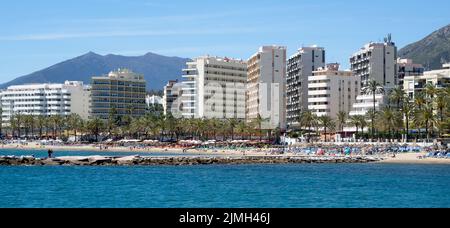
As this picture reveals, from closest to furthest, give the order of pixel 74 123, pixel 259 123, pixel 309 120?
pixel 309 120
pixel 259 123
pixel 74 123

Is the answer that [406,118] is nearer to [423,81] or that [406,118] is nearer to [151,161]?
[423,81]

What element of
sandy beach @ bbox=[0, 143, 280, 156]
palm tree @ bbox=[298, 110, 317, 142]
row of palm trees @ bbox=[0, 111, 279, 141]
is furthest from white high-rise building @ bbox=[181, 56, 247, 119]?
sandy beach @ bbox=[0, 143, 280, 156]

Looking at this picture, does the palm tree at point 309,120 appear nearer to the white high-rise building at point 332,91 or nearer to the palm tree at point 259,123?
the palm tree at point 259,123

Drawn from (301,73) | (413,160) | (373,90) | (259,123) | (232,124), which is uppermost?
(301,73)

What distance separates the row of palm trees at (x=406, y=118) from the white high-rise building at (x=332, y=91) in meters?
11.1

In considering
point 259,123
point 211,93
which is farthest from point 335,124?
point 211,93

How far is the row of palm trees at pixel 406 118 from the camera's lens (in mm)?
118312

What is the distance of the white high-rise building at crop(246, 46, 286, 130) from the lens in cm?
18138

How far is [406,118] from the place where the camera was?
12281 cm

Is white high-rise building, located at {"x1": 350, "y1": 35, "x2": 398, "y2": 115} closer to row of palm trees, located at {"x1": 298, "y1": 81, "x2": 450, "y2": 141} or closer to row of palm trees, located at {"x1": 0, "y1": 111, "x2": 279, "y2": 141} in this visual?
row of palm trees, located at {"x1": 298, "y1": 81, "x2": 450, "y2": 141}

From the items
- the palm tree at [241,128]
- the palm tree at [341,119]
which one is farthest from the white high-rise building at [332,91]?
the palm tree at [241,128]

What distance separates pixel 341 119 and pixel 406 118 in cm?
2509

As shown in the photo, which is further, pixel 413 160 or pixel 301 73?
pixel 301 73
